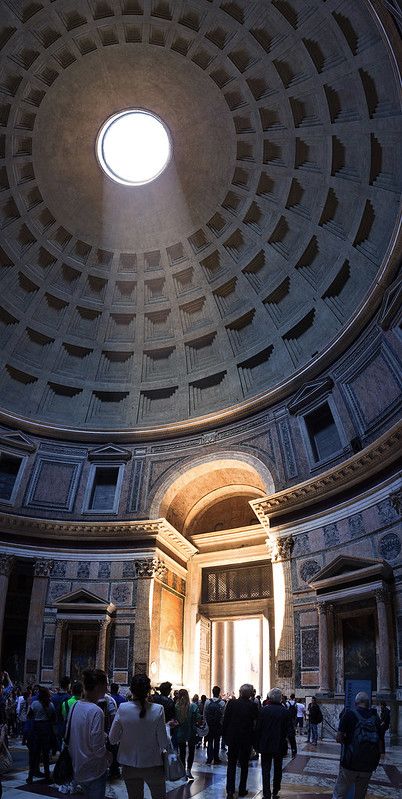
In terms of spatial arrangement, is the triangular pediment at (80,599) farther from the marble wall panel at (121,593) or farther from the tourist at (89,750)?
the tourist at (89,750)

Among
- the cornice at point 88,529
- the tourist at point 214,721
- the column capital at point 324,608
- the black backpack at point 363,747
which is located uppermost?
the cornice at point 88,529

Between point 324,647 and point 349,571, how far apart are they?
104 inches

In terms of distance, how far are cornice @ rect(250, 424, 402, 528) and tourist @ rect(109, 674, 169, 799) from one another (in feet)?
45.0

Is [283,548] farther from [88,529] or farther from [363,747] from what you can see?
[363,747]

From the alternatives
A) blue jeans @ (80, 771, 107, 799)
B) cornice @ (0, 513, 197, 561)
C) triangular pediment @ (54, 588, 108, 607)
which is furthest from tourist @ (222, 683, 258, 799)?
cornice @ (0, 513, 197, 561)

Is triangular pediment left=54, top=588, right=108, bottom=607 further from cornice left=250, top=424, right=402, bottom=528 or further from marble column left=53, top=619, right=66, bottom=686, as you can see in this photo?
cornice left=250, top=424, right=402, bottom=528

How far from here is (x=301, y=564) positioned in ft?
66.2

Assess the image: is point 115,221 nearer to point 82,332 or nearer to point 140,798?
point 82,332

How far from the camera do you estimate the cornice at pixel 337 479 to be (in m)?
17.6

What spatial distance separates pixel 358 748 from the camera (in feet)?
18.8

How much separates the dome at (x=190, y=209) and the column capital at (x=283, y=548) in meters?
6.60

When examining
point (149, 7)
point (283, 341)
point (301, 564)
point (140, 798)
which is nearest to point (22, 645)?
point (301, 564)

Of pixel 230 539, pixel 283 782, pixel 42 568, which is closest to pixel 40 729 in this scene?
pixel 283 782

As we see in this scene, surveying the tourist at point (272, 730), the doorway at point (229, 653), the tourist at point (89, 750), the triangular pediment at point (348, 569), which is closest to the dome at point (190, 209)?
the triangular pediment at point (348, 569)
